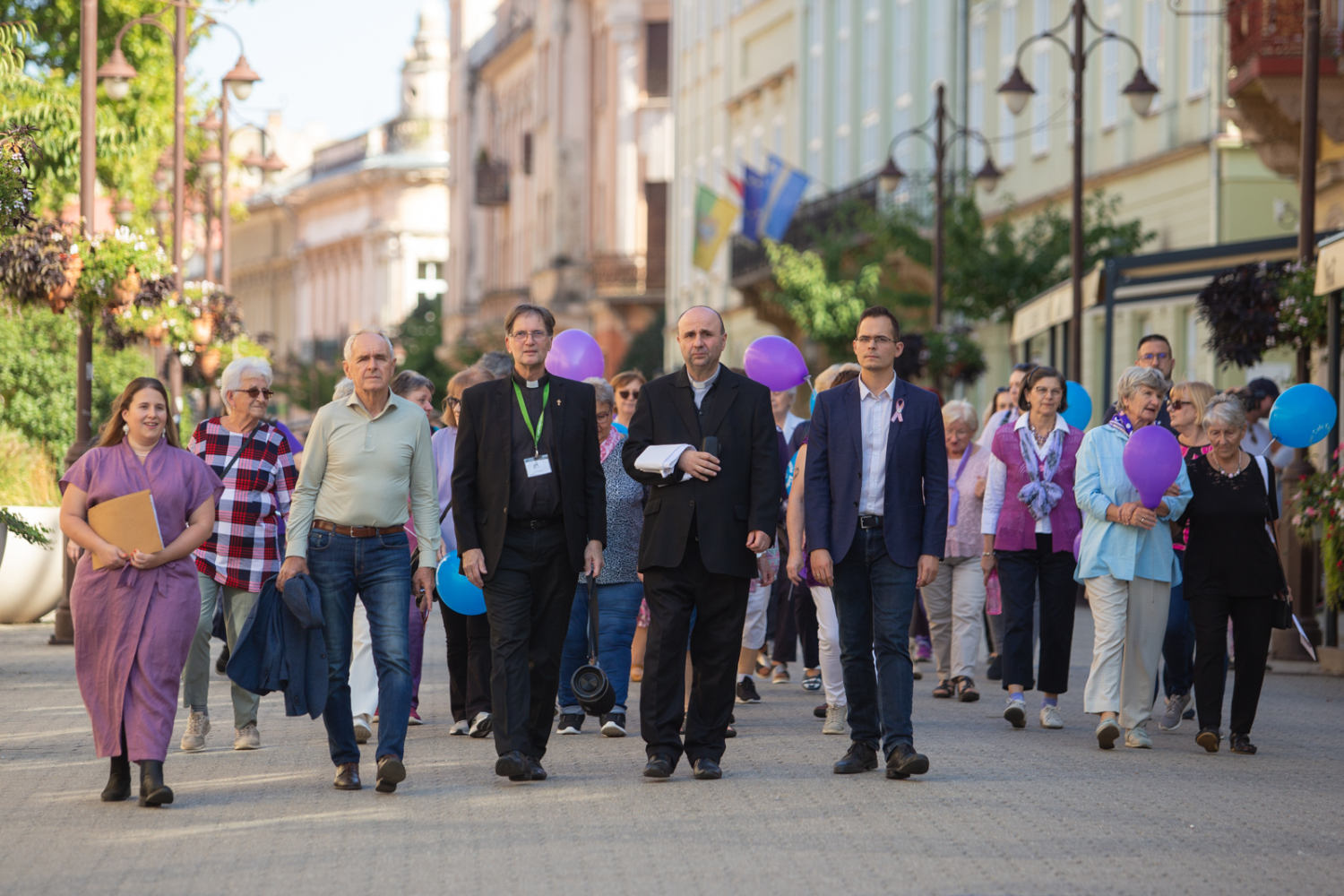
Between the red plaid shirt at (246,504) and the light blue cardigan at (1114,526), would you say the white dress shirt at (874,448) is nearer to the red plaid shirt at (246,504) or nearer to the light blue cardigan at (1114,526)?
the light blue cardigan at (1114,526)

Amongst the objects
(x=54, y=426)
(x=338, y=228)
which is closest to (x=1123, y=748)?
(x=54, y=426)

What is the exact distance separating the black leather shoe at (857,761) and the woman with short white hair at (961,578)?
3.54 metres

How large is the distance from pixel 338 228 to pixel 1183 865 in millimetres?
109647

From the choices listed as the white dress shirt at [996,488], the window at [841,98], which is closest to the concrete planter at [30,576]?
the white dress shirt at [996,488]

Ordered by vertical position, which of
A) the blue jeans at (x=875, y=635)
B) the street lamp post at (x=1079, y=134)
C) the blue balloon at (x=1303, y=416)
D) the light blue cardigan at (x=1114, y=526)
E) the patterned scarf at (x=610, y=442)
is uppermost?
the street lamp post at (x=1079, y=134)

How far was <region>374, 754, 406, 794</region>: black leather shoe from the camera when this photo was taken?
9.11 metres

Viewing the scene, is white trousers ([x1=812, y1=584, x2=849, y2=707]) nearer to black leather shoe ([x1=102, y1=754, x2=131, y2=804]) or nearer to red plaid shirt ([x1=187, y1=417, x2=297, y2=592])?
red plaid shirt ([x1=187, y1=417, x2=297, y2=592])

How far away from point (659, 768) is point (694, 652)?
0.53 meters

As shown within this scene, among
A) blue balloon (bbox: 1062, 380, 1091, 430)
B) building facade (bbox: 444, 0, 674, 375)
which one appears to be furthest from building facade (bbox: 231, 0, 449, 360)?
blue balloon (bbox: 1062, 380, 1091, 430)

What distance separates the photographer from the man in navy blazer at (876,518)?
964 cm

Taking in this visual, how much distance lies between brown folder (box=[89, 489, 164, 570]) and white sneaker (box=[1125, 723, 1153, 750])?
4.90 meters

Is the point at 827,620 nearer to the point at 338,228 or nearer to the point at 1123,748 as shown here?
the point at 1123,748

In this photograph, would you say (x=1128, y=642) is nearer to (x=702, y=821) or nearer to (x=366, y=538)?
(x=702, y=821)

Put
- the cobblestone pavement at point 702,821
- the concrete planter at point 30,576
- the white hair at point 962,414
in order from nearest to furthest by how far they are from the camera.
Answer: the cobblestone pavement at point 702,821, the white hair at point 962,414, the concrete planter at point 30,576
